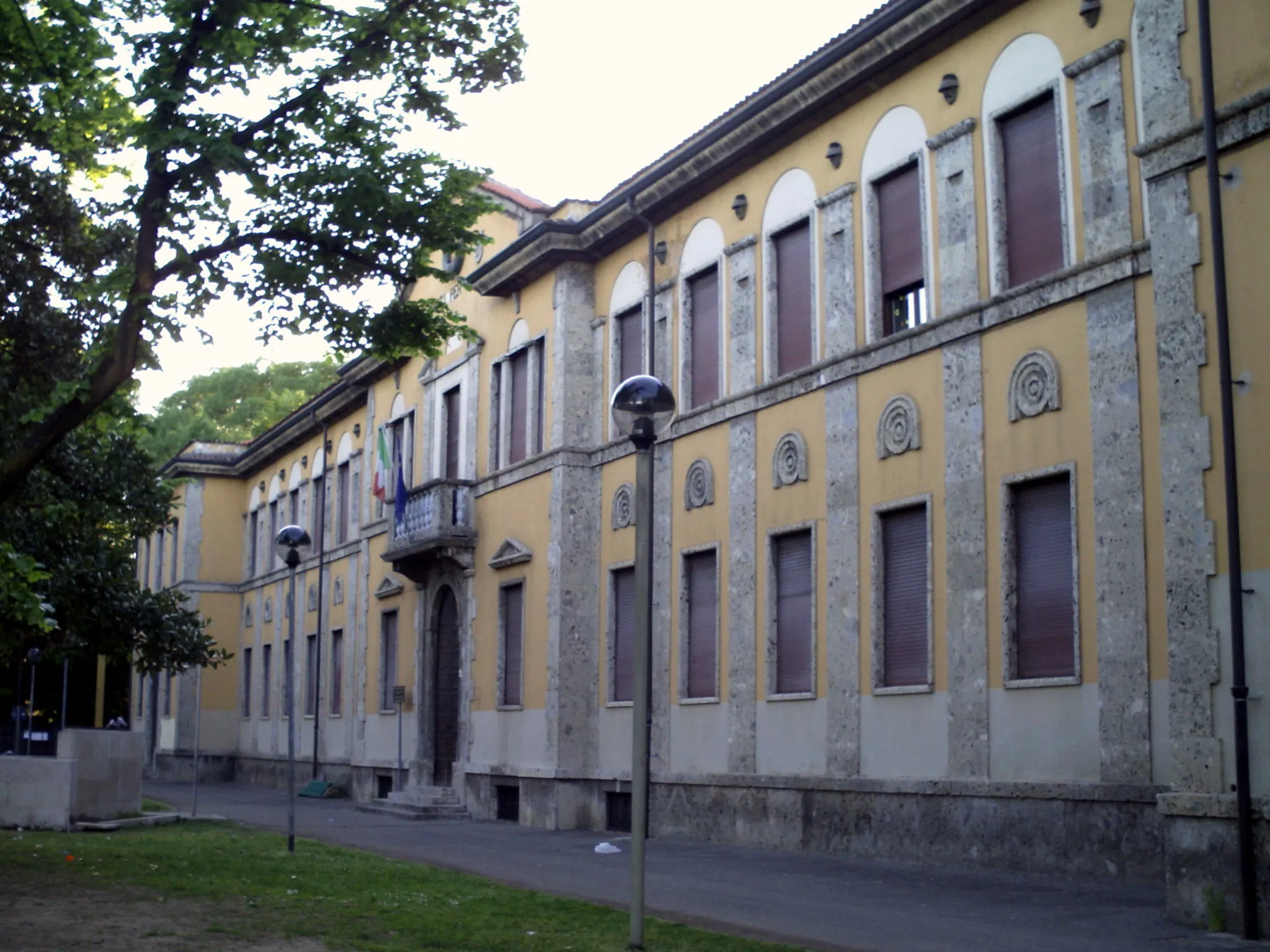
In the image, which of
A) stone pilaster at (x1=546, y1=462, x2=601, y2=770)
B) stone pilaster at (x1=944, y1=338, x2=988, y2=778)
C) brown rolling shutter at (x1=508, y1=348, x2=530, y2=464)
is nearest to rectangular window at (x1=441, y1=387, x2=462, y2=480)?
brown rolling shutter at (x1=508, y1=348, x2=530, y2=464)

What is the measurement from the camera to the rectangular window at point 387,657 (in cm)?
3544

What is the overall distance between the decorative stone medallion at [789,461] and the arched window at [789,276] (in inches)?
36.1

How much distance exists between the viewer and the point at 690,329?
939 inches

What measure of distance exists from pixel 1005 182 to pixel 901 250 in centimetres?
189

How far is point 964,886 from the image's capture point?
1538 cm

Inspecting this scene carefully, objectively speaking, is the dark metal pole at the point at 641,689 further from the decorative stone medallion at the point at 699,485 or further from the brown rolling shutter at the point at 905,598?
the decorative stone medallion at the point at 699,485

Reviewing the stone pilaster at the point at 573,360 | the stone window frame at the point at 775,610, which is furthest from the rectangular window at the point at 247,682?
the stone window frame at the point at 775,610

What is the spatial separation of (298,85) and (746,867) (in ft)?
31.0

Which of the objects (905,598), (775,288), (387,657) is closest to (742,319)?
(775,288)

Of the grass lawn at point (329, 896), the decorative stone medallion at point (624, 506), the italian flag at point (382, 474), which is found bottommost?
the grass lawn at point (329, 896)

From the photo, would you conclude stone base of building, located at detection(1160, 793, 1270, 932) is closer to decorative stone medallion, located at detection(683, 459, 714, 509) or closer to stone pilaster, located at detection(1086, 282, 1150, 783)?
stone pilaster, located at detection(1086, 282, 1150, 783)

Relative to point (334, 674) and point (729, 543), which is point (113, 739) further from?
point (334, 674)

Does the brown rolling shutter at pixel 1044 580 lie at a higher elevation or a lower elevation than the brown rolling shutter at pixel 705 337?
lower

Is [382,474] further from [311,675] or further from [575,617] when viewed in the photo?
[311,675]
